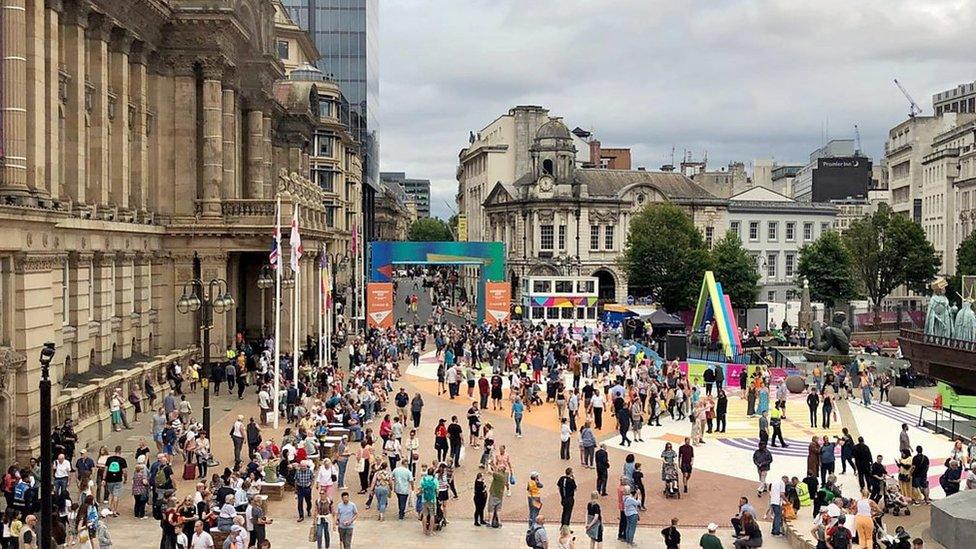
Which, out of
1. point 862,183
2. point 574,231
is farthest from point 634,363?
point 862,183

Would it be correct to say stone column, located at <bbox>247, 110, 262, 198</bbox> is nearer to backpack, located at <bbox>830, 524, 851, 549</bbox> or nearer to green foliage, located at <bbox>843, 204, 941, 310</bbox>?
backpack, located at <bbox>830, 524, 851, 549</bbox>

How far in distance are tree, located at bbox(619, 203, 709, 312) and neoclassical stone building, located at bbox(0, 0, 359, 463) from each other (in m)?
35.0

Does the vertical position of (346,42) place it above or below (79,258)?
above

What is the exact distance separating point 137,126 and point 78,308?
908cm

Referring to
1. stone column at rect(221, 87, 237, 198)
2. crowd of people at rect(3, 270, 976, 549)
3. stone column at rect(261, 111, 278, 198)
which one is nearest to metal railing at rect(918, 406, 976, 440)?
crowd of people at rect(3, 270, 976, 549)

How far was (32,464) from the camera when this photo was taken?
22.6 m

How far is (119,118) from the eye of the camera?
34.0 m

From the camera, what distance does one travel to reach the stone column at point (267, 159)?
49719mm

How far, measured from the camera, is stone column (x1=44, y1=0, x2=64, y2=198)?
2673cm

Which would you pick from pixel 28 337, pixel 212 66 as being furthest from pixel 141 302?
pixel 28 337

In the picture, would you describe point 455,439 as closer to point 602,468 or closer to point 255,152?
point 602,468

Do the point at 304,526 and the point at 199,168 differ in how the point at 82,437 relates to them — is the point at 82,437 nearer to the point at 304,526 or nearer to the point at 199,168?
the point at 304,526

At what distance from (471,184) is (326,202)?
39.1 m

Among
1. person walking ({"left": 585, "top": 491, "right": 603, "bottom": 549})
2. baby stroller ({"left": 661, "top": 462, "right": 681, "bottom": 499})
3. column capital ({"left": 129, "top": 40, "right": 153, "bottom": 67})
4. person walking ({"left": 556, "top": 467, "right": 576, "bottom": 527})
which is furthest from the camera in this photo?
column capital ({"left": 129, "top": 40, "right": 153, "bottom": 67})
